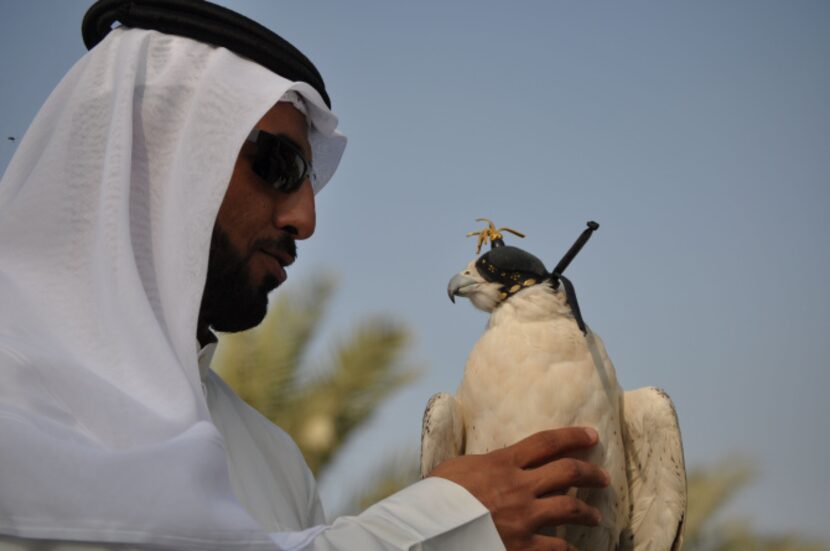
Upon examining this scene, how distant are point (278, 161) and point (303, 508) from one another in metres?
0.83

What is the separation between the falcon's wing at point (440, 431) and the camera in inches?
122

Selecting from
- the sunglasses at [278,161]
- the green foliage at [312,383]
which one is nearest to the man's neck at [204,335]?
the sunglasses at [278,161]

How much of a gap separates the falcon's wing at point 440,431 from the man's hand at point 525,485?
0.81 meters

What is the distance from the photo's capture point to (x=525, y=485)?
2.05m

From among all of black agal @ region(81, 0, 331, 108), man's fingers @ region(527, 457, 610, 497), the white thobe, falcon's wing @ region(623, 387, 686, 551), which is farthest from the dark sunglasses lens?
falcon's wing @ region(623, 387, 686, 551)

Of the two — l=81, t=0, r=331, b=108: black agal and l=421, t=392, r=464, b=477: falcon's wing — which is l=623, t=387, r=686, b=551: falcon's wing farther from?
l=81, t=0, r=331, b=108: black agal

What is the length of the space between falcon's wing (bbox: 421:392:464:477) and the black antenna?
53 centimetres

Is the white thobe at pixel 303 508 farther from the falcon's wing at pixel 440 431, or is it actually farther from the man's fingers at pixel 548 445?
the falcon's wing at pixel 440 431

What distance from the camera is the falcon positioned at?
2861mm

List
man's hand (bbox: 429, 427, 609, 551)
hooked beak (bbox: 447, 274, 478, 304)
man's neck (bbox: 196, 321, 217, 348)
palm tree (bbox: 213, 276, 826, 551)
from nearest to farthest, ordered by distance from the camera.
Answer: man's hand (bbox: 429, 427, 609, 551), man's neck (bbox: 196, 321, 217, 348), hooked beak (bbox: 447, 274, 478, 304), palm tree (bbox: 213, 276, 826, 551)

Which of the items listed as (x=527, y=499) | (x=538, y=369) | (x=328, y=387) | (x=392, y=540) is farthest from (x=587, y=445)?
(x=328, y=387)

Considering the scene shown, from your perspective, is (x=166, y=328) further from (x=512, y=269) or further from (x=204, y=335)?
(x=512, y=269)

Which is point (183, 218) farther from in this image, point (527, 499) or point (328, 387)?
point (328, 387)

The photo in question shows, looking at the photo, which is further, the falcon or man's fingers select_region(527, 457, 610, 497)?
the falcon
